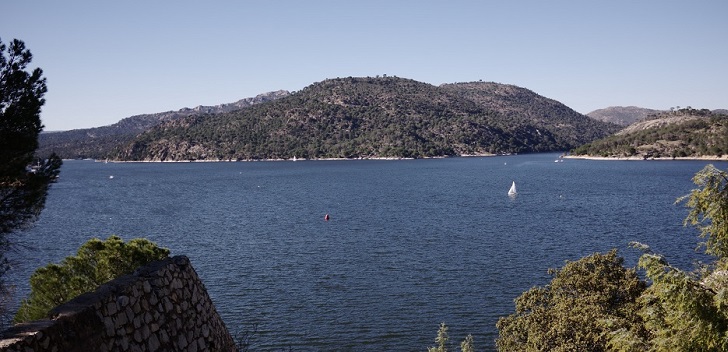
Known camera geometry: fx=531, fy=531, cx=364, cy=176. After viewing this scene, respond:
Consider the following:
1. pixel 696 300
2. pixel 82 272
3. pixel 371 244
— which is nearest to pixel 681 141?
pixel 371 244

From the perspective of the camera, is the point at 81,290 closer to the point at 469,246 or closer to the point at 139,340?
the point at 139,340

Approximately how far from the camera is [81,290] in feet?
63.9

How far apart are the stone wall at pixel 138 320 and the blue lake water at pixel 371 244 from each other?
7469 millimetres

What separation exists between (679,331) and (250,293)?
91.9ft

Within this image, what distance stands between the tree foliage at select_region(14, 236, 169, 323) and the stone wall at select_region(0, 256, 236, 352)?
434 inches

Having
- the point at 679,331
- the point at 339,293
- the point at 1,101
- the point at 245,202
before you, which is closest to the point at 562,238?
the point at 339,293

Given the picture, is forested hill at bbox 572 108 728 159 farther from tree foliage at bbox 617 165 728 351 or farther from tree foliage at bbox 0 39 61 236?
tree foliage at bbox 0 39 61 236

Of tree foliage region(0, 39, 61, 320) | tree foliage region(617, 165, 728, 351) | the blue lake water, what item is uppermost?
tree foliage region(0, 39, 61, 320)

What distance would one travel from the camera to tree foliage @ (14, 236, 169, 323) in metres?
19.3

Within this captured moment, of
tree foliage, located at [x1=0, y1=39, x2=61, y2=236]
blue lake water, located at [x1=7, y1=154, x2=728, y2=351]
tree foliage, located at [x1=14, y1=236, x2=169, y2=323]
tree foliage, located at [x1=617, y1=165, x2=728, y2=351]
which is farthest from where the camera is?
blue lake water, located at [x1=7, y1=154, x2=728, y2=351]

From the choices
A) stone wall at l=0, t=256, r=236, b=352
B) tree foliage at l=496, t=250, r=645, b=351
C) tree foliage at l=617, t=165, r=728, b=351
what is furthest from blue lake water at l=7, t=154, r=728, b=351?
tree foliage at l=617, t=165, r=728, b=351

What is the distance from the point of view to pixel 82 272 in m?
20.5

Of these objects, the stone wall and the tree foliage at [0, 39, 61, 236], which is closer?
the stone wall

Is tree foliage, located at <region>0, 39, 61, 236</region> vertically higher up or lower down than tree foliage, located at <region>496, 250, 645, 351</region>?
higher up
